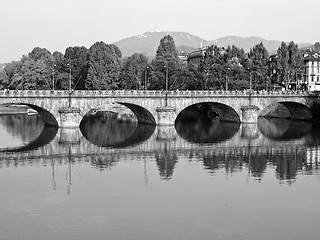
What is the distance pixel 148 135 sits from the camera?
73.9m

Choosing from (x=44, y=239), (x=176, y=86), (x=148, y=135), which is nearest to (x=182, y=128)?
(x=148, y=135)

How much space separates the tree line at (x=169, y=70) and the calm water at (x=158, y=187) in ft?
118

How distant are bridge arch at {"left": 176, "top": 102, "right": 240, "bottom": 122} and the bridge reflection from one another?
34.1ft

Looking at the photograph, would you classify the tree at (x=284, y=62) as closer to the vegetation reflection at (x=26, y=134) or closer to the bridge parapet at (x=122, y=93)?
the bridge parapet at (x=122, y=93)

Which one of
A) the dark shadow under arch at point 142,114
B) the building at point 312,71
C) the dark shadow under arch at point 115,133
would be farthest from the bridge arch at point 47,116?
the building at point 312,71

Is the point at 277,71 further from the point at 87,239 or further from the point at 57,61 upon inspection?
the point at 87,239

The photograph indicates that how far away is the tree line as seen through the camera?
4213 inches

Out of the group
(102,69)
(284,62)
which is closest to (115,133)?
(102,69)

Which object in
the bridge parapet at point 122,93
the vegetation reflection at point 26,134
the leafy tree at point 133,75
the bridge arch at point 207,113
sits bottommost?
the vegetation reflection at point 26,134

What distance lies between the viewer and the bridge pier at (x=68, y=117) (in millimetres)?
75938

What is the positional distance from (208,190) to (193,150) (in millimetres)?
21389

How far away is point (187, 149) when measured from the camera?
6138cm

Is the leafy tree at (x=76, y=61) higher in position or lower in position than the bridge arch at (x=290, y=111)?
higher

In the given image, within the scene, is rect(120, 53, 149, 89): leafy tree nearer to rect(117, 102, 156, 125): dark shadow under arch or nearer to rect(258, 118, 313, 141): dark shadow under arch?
rect(117, 102, 156, 125): dark shadow under arch
